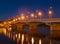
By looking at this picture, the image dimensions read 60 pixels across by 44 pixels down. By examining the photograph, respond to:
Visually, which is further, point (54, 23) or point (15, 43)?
point (54, 23)

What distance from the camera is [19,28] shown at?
120250mm

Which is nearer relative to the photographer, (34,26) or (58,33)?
(58,33)

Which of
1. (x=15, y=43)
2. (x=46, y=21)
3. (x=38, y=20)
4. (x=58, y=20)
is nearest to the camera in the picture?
(x=15, y=43)

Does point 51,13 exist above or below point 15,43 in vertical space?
above

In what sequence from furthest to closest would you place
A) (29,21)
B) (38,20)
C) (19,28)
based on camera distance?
(19,28) → (29,21) → (38,20)

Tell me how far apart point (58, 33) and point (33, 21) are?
12.4 metres

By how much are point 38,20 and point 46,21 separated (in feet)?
22.7

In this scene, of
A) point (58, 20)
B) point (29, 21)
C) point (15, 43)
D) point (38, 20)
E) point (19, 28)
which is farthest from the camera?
point (19, 28)

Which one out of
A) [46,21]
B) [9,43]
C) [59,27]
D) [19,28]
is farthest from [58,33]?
[19,28]

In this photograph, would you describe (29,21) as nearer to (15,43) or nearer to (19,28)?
(19,28)

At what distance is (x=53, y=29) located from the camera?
81.6 meters

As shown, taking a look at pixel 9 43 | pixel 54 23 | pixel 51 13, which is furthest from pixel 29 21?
pixel 9 43

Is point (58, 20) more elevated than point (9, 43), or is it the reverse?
point (58, 20)

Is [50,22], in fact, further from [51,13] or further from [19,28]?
→ [19,28]
